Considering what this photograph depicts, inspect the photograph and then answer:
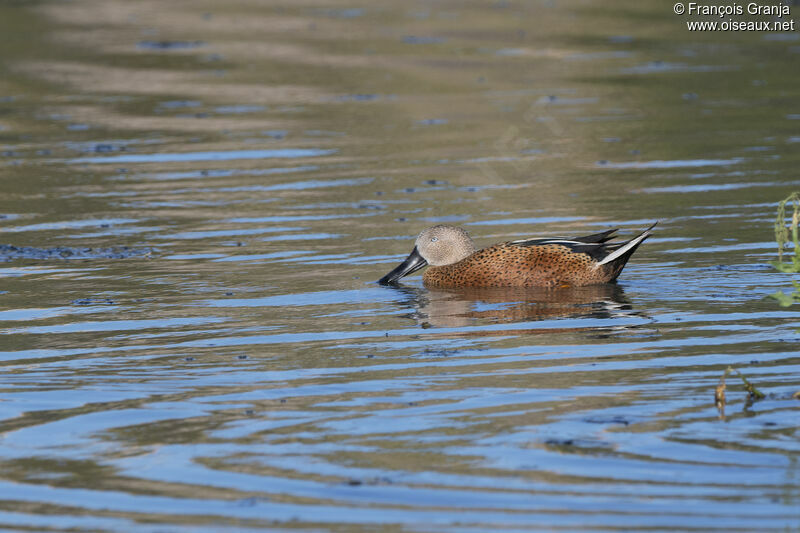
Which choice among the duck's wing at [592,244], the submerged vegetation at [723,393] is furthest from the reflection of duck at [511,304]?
the submerged vegetation at [723,393]

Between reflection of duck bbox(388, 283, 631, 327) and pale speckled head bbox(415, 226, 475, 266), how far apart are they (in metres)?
0.38

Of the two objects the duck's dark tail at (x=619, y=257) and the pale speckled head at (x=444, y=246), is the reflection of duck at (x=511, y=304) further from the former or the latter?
the pale speckled head at (x=444, y=246)

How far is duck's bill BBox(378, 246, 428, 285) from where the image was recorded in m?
10.6

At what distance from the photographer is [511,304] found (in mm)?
9648

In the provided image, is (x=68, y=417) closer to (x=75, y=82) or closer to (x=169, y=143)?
(x=169, y=143)

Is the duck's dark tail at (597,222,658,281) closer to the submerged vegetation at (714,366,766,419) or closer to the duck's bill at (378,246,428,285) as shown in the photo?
the duck's bill at (378,246,428,285)

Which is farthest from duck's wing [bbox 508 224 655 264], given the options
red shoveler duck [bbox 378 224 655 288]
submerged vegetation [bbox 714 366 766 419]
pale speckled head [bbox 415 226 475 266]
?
submerged vegetation [bbox 714 366 766 419]

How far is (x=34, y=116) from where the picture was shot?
19.5 meters

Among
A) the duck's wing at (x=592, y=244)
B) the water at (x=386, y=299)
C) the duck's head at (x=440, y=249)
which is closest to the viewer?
the water at (x=386, y=299)

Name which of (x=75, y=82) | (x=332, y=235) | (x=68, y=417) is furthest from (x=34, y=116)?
(x=68, y=417)

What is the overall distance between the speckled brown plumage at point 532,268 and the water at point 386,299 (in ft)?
0.60

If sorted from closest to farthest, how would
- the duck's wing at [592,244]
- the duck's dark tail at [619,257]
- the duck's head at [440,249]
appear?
1. the duck's dark tail at [619,257]
2. the duck's wing at [592,244]
3. the duck's head at [440,249]

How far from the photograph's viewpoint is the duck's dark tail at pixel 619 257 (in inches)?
382

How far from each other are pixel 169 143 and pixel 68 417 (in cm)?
1076
